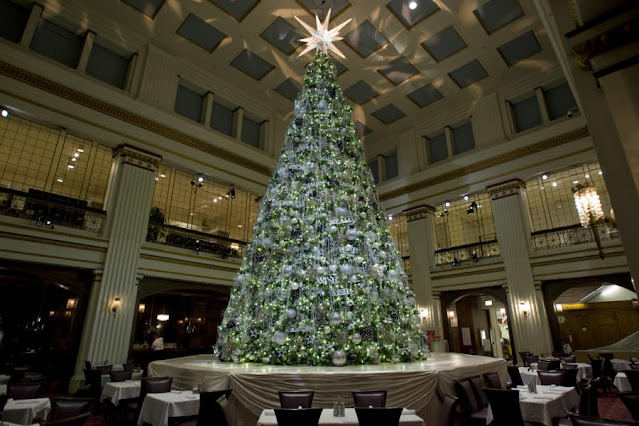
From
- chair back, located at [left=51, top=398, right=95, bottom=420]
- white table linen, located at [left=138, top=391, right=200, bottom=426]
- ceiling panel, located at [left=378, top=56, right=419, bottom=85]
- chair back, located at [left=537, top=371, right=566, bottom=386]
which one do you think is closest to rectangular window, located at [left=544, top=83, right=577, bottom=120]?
ceiling panel, located at [left=378, top=56, right=419, bottom=85]

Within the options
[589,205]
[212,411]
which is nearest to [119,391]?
[212,411]

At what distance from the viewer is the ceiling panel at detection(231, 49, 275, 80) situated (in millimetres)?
11016

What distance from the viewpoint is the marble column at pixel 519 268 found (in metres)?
9.71

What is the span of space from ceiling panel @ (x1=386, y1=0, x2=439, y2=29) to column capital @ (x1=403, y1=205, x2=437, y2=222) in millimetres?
6018

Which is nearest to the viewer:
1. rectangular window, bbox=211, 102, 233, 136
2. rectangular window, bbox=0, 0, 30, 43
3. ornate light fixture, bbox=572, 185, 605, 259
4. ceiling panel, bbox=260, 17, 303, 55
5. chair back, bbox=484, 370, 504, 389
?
chair back, bbox=484, 370, 504, 389

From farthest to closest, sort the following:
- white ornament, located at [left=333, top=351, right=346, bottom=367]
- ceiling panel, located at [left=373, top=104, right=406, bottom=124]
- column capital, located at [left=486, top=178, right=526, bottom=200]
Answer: ceiling panel, located at [left=373, top=104, right=406, bottom=124] → column capital, located at [left=486, top=178, right=526, bottom=200] → white ornament, located at [left=333, top=351, right=346, bottom=367]

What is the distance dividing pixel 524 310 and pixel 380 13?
9.19m

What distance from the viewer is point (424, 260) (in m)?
12.5

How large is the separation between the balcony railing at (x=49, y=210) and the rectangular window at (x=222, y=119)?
15.4 ft

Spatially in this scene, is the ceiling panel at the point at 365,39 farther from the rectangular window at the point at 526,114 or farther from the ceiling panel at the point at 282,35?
the rectangular window at the point at 526,114

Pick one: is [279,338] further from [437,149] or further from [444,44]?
[437,149]

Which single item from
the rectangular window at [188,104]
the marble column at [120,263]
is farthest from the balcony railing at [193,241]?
the rectangular window at [188,104]

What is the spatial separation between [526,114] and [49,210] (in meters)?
13.6

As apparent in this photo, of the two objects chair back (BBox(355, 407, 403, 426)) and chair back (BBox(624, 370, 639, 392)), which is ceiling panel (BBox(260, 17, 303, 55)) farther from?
chair back (BBox(624, 370, 639, 392))
